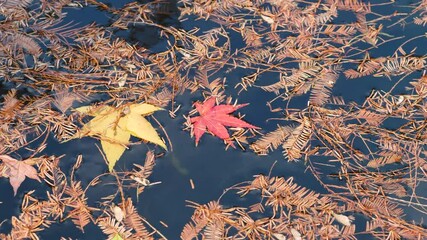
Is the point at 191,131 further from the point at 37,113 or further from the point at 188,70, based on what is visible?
the point at 37,113

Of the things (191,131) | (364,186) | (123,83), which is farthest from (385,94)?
(123,83)

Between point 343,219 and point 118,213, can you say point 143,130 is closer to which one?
point 118,213

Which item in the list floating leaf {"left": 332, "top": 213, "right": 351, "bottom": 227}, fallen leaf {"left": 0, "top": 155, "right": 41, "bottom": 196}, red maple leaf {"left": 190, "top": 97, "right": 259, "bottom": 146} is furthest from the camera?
red maple leaf {"left": 190, "top": 97, "right": 259, "bottom": 146}

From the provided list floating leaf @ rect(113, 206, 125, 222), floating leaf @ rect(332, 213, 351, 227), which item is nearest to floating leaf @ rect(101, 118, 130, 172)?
floating leaf @ rect(113, 206, 125, 222)

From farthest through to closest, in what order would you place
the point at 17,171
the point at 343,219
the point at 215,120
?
the point at 215,120 < the point at 17,171 < the point at 343,219

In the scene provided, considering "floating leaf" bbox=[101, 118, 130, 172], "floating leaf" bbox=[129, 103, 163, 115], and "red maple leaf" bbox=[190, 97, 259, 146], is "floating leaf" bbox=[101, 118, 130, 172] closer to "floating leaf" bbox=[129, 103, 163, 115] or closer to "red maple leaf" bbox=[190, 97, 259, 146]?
"floating leaf" bbox=[129, 103, 163, 115]

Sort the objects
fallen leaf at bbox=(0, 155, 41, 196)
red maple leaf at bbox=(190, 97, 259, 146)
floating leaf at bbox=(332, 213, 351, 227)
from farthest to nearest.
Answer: red maple leaf at bbox=(190, 97, 259, 146)
fallen leaf at bbox=(0, 155, 41, 196)
floating leaf at bbox=(332, 213, 351, 227)

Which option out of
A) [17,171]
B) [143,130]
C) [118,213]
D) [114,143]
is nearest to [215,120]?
[143,130]
